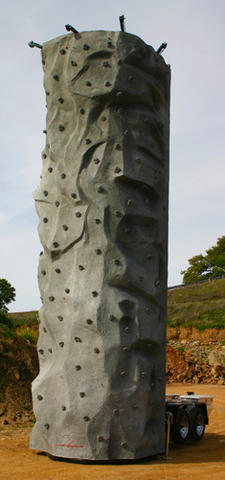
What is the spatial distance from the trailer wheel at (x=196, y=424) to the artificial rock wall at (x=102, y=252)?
1.94m

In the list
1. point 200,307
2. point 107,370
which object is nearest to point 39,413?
point 107,370

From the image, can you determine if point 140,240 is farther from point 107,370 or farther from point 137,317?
point 107,370

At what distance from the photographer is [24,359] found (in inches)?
625

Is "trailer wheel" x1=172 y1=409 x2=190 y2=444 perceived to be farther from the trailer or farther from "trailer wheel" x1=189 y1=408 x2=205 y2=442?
"trailer wheel" x1=189 y1=408 x2=205 y2=442

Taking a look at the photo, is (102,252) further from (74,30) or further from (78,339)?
(74,30)

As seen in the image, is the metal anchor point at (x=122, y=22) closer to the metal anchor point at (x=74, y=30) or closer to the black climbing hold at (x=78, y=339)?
the metal anchor point at (x=74, y=30)

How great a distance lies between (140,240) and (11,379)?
802 cm

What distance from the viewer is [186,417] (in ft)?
35.1

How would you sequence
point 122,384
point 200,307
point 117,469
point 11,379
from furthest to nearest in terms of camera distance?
1. point 200,307
2. point 11,379
3. point 122,384
4. point 117,469

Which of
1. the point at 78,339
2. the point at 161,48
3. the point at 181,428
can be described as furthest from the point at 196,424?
the point at 161,48

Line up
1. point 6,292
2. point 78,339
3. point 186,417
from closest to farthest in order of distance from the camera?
point 78,339, point 186,417, point 6,292

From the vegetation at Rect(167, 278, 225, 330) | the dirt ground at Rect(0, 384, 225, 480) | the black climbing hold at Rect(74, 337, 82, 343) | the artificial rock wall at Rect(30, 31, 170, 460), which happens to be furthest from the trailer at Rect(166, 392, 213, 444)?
the vegetation at Rect(167, 278, 225, 330)

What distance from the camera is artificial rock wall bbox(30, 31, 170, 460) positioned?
27.6 ft

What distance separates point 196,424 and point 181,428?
637 mm
